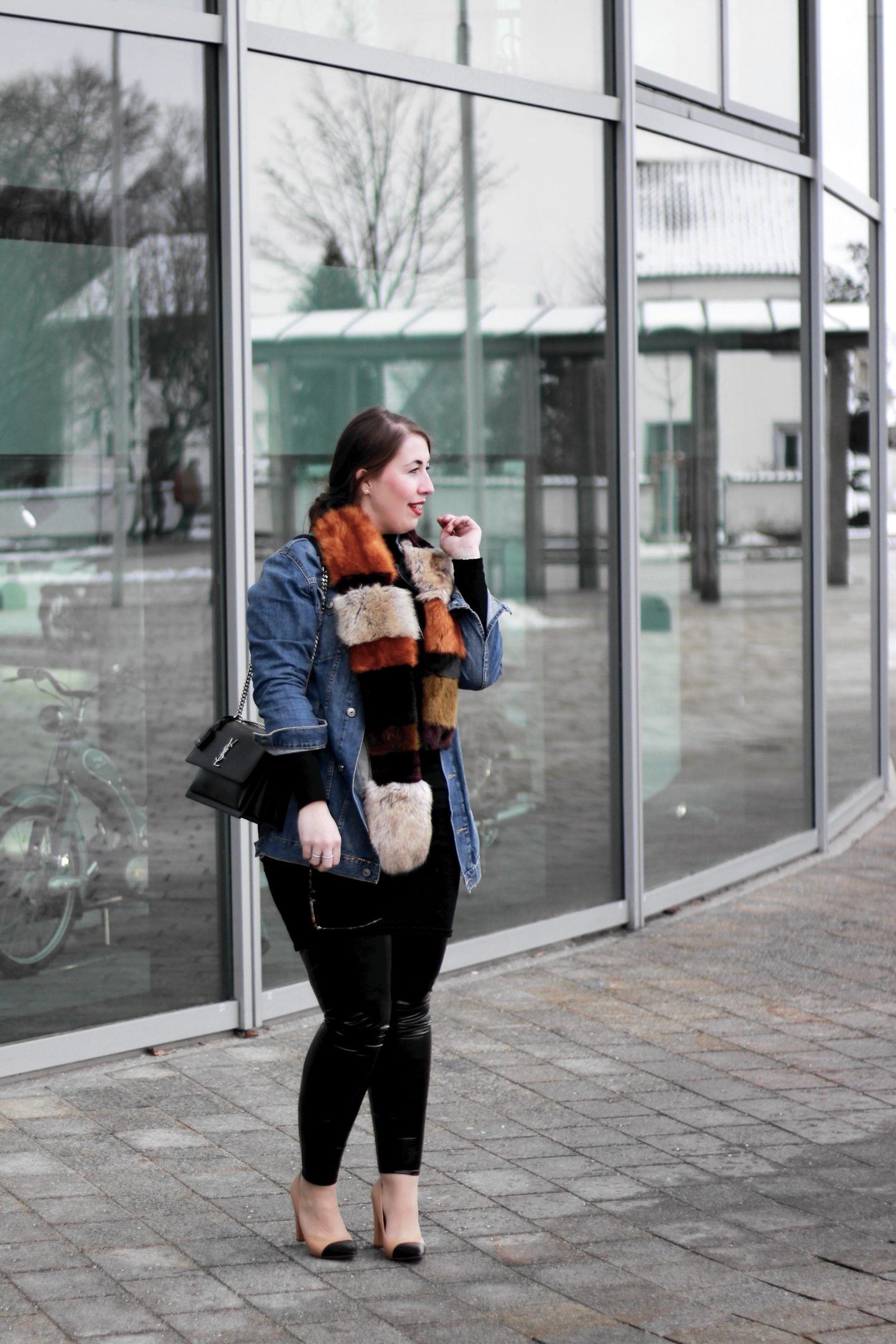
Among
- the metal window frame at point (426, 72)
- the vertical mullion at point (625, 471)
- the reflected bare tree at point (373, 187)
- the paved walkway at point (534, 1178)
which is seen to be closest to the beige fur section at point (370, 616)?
the paved walkway at point (534, 1178)

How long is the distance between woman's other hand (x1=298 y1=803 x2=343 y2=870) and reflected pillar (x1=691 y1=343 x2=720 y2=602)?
4.58m

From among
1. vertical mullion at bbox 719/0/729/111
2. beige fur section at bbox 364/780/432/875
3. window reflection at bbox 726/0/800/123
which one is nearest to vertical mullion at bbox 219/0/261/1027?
beige fur section at bbox 364/780/432/875

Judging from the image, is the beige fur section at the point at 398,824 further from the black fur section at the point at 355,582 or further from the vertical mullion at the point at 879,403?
the vertical mullion at the point at 879,403

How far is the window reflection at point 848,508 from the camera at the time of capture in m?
9.41

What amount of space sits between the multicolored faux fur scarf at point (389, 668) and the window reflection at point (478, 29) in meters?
2.75

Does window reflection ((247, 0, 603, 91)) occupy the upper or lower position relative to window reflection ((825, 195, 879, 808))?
upper

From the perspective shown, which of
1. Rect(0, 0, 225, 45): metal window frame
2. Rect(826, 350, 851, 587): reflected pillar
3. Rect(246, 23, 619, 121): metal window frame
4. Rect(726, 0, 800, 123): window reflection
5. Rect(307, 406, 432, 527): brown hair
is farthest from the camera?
Rect(826, 350, 851, 587): reflected pillar

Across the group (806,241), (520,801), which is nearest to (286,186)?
(520,801)

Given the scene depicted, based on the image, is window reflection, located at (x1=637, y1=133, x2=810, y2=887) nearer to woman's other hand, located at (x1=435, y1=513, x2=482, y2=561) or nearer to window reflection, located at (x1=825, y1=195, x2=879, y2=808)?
window reflection, located at (x1=825, y1=195, x2=879, y2=808)

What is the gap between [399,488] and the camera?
3.85 meters

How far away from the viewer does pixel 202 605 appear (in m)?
5.77

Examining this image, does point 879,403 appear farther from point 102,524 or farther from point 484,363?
point 102,524

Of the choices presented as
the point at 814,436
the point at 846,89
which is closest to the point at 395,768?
the point at 814,436

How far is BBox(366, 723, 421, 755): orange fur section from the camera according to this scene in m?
3.79
